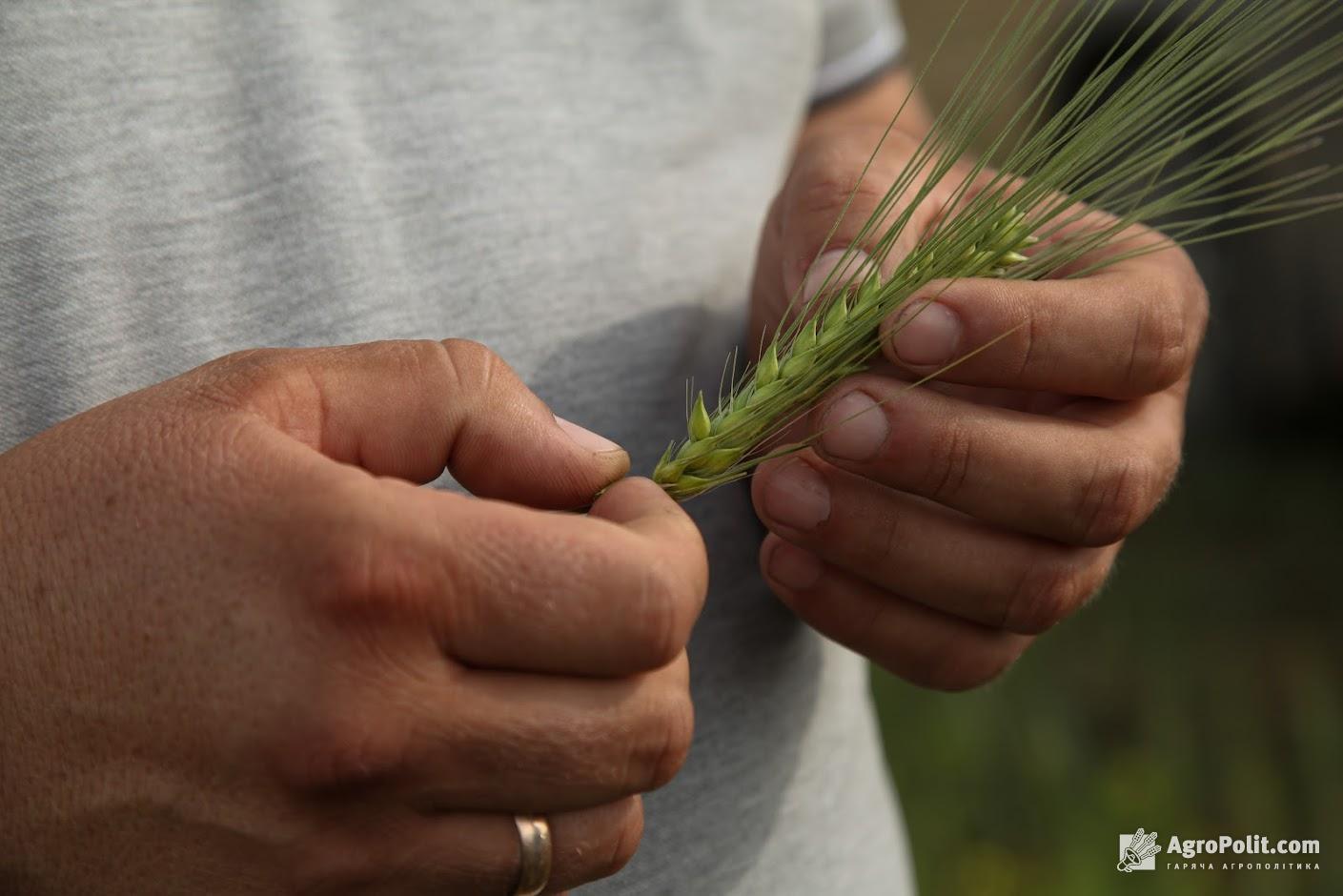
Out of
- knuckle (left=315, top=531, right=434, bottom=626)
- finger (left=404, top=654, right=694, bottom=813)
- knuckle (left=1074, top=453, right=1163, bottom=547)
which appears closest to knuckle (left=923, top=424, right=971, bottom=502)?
knuckle (left=1074, top=453, right=1163, bottom=547)

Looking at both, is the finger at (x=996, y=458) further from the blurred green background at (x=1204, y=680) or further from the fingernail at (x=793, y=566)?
the blurred green background at (x=1204, y=680)

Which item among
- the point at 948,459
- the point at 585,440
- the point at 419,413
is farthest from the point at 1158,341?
the point at 419,413

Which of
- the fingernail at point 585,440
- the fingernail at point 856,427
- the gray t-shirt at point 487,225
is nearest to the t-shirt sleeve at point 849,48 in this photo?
the gray t-shirt at point 487,225

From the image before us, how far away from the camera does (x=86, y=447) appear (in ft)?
2.37

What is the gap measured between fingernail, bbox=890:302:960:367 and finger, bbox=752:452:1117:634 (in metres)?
0.16

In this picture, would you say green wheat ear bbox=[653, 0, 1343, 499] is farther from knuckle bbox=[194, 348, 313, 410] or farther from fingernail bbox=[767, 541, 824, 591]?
knuckle bbox=[194, 348, 313, 410]

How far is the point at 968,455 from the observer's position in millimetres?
974

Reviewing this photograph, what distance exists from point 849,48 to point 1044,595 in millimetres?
927

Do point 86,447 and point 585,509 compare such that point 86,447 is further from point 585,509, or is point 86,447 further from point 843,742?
point 843,742

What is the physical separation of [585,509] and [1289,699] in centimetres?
367

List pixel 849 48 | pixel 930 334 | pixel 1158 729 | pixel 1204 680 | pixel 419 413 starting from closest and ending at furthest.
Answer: pixel 419 413
pixel 930 334
pixel 849 48
pixel 1158 729
pixel 1204 680

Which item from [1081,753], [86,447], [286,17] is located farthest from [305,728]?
[1081,753]

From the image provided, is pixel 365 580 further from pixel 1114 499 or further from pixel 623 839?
pixel 1114 499

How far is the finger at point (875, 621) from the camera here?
1.13m
